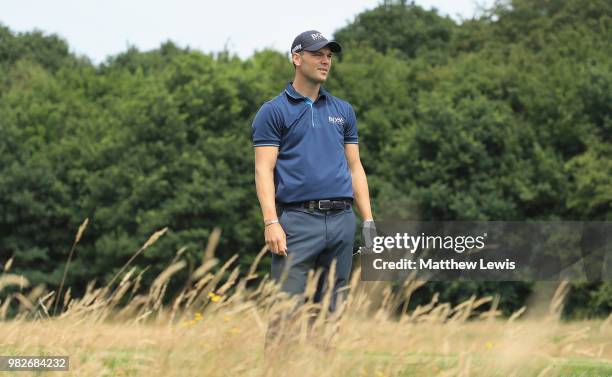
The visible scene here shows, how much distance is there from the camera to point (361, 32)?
53.2 metres

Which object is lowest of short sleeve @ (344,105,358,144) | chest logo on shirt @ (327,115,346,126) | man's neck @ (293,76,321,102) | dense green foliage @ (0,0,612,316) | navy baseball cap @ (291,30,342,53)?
dense green foliage @ (0,0,612,316)

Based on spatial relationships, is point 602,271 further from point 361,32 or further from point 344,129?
point 344,129

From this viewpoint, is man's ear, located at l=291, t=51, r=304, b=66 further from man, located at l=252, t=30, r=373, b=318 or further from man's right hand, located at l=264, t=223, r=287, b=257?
man's right hand, located at l=264, t=223, r=287, b=257

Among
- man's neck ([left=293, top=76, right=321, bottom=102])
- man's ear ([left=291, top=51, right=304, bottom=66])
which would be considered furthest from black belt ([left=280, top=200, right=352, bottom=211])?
man's ear ([left=291, top=51, right=304, bottom=66])

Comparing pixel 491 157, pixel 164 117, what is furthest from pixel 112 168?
pixel 491 157

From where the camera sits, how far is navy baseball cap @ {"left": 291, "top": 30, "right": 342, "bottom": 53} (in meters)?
5.24

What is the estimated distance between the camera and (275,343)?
3.80 m

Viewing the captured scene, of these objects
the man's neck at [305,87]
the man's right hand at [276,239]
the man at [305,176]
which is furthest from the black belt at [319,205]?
the man's neck at [305,87]

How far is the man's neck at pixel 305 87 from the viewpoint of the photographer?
5305 mm

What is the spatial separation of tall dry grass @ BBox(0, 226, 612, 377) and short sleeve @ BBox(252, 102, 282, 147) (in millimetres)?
1118

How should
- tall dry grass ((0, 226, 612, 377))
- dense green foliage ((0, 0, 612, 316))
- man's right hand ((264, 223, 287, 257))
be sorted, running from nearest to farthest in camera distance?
tall dry grass ((0, 226, 612, 377)) → man's right hand ((264, 223, 287, 257)) → dense green foliage ((0, 0, 612, 316))

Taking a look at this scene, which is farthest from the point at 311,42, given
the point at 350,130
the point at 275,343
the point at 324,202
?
the point at 275,343

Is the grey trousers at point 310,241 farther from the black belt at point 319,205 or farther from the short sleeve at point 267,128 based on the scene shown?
the short sleeve at point 267,128

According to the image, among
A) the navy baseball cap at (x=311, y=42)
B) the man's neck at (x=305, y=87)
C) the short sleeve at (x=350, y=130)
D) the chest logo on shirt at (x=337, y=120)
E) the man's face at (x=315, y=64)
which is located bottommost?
the short sleeve at (x=350, y=130)
